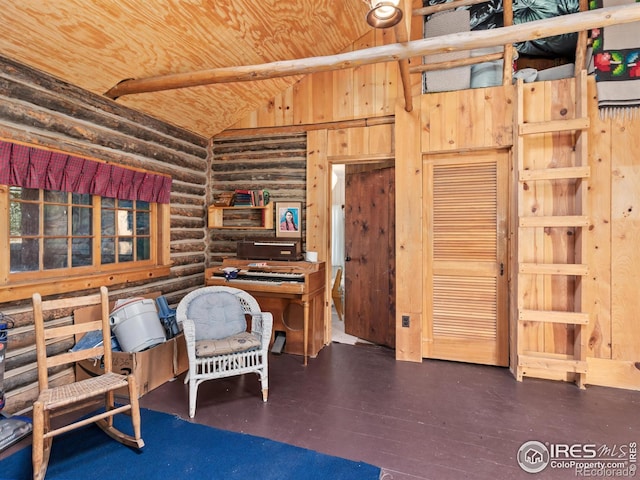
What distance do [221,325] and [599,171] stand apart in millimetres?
3941

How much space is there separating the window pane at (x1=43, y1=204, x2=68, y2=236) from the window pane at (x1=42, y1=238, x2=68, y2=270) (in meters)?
0.07

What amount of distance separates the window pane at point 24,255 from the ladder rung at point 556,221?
440 centimetres

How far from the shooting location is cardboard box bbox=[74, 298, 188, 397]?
296cm

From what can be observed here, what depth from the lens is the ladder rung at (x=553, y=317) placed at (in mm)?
3223

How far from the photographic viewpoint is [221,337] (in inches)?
124

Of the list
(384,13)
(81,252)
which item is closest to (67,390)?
(81,252)

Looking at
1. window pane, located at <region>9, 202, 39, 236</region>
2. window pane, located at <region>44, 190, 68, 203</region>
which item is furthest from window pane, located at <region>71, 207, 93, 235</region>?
window pane, located at <region>9, 202, 39, 236</region>

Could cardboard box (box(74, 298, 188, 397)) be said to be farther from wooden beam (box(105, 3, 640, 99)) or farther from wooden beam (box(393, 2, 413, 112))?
wooden beam (box(393, 2, 413, 112))

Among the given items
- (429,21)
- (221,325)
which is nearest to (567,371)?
(221,325)

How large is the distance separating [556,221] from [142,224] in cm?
437

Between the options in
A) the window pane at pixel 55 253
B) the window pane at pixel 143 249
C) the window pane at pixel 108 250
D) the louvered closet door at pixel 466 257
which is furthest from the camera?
the window pane at pixel 143 249

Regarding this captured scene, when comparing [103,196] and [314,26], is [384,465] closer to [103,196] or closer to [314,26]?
[103,196]

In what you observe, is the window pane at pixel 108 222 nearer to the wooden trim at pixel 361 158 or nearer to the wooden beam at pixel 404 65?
the wooden trim at pixel 361 158

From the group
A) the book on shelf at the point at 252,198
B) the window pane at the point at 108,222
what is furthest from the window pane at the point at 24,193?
the book on shelf at the point at 252,198
